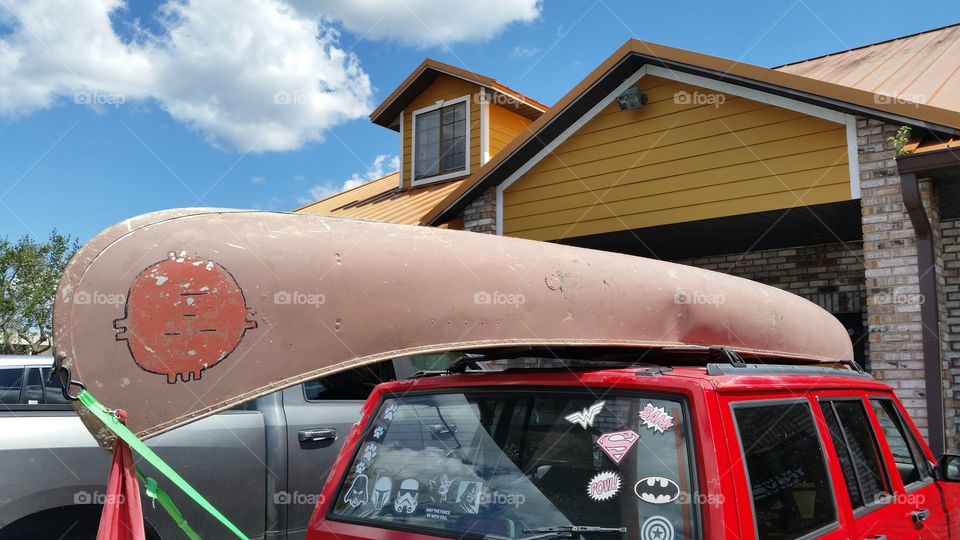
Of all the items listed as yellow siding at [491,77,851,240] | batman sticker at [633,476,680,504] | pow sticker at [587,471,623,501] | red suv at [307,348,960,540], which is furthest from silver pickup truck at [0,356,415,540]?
yellow siding at [491,77,851,240]

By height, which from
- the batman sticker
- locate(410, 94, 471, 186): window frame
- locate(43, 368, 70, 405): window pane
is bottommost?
the batman sticker

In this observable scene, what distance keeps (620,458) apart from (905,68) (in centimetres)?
803

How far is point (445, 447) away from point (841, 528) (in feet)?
4.36

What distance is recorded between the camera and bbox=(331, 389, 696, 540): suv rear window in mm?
2176

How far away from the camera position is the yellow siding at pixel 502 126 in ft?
44.2

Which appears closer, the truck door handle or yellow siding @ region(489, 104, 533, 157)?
the truck door handle

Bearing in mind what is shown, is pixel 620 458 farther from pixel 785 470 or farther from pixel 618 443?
pixel 785 470

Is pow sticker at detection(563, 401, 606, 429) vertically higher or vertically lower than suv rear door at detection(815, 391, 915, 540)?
higher

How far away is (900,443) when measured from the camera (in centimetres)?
353

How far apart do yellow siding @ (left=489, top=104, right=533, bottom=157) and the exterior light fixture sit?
4.82 metres

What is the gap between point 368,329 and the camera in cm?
228

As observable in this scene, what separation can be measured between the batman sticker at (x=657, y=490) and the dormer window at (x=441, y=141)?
38.0 feet

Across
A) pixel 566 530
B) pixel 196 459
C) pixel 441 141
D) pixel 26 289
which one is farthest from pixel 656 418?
pixel 26 289

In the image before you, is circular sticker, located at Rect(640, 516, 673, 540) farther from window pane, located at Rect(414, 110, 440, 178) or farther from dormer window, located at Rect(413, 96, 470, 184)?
window pane, located at Rect(414, 110, 440, 178)
